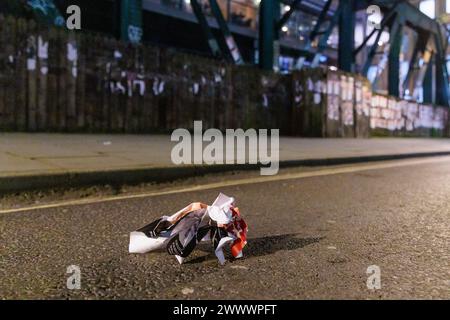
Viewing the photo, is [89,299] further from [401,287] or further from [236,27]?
[236,27]

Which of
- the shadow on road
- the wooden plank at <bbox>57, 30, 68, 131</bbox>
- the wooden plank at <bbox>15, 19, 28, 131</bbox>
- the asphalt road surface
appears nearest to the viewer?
the asphalt road surface

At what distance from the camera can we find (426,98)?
23797 mm

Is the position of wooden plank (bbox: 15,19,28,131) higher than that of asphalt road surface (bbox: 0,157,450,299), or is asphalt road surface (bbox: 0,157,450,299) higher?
wooden plank (bbox: 15,19,28,131)

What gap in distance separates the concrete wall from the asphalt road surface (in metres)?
5.49

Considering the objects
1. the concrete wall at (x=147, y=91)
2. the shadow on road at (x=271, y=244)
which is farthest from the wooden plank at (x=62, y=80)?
the shadow on road at (x=271, y=244)

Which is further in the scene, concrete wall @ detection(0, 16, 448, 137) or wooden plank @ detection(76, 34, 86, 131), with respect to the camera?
wooden plank @ detection(76, 34, 86, 131)

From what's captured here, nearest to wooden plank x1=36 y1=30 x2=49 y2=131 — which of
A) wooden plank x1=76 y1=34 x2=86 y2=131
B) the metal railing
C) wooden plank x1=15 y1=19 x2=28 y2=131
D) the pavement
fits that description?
wooden plank x1=15 y1=19 x2=28 y2=131

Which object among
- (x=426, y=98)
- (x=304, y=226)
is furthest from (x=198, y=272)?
(x=426, y=98)

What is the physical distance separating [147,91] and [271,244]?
813 centimetres

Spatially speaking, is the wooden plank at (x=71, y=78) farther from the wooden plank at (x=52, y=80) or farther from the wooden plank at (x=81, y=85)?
the wooden plank at (x=52, y=80)

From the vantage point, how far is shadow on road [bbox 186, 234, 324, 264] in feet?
8.85

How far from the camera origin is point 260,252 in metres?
2.74

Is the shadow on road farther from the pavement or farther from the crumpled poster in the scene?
the pavement

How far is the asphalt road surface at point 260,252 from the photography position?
215 cm
